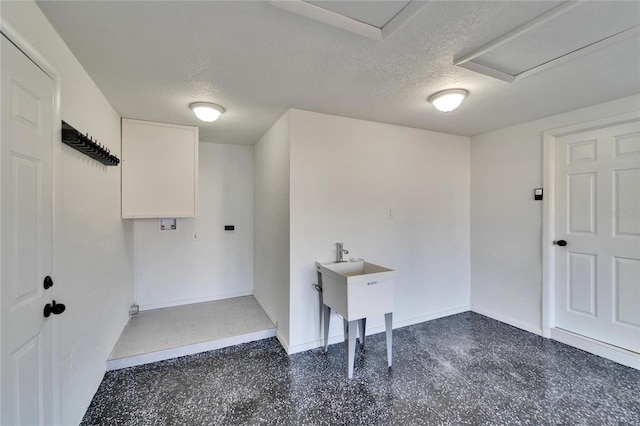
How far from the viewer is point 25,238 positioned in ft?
4.07

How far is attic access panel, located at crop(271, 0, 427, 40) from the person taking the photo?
52.4 inches

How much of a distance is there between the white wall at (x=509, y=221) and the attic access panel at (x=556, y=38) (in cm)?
138

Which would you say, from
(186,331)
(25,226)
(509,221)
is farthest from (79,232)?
(509,221)

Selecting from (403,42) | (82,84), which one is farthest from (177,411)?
(403,42)

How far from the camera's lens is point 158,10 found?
1356 millimetres

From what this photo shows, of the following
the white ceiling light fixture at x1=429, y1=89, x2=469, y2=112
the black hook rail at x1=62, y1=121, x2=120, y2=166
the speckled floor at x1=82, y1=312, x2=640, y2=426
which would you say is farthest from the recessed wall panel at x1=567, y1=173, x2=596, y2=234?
the black hook rail at x1=62, y1=121, x2=120, y2=166

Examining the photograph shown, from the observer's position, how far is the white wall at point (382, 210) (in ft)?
8.85

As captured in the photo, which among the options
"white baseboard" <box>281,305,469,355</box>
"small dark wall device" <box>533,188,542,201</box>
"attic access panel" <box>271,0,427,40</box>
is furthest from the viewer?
"small dark wall device" <box>533,188,542,201</box>

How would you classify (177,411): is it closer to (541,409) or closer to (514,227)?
(541,409)

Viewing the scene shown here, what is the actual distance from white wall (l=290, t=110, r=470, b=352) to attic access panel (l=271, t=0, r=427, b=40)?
4.06 ft

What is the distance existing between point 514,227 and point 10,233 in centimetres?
426

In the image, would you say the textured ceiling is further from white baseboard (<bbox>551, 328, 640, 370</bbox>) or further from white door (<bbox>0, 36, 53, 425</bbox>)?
white baseboard (<bbox>551, 328, 640, 370</bbox>)

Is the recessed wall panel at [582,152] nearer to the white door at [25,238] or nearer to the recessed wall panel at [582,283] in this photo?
the recessed wall panel at [582,283]

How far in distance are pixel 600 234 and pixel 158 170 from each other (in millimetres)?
4568
